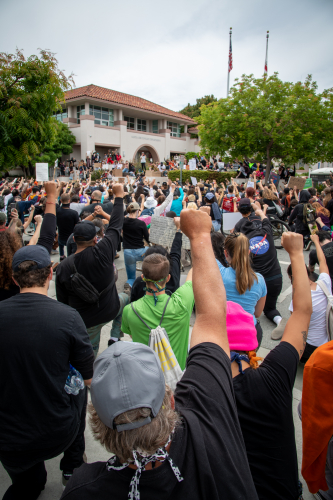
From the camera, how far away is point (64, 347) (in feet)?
6.14

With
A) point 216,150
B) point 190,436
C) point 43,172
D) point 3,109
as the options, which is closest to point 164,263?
point 190,436

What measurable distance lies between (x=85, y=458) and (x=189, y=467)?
2.11 meters

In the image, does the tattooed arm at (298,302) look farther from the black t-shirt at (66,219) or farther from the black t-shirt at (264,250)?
the black t-shirt at (66,219)

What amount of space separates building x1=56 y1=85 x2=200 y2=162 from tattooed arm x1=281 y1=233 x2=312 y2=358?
104 feet

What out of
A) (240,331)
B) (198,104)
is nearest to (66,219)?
(240,331)

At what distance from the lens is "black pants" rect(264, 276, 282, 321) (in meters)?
4.80

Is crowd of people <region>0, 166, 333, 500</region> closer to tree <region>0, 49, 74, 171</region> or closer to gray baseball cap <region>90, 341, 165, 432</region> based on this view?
gray baseball cap <region>90, 341, 165, 432</region>

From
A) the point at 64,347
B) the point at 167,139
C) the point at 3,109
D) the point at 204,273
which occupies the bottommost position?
the point at 64,347

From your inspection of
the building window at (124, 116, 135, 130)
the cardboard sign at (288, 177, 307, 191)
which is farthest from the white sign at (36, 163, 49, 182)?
the building window at (124, 116, 135, 130)

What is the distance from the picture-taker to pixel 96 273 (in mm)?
3064

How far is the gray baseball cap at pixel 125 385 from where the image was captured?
0.89 meters

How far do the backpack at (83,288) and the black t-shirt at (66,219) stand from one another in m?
4.08

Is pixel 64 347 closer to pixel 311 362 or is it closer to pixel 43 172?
pixel 311 362

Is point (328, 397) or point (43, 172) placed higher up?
point (43, 172)
